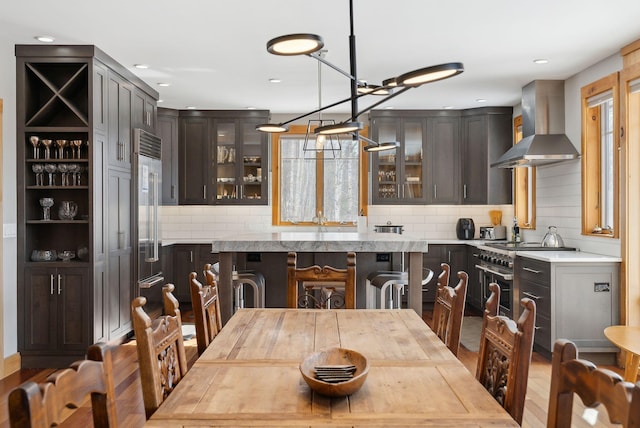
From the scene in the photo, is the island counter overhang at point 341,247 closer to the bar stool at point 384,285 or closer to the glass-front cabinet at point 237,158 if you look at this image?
the bar stool at point 384,285

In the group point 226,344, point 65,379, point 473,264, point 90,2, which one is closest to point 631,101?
point 473,264

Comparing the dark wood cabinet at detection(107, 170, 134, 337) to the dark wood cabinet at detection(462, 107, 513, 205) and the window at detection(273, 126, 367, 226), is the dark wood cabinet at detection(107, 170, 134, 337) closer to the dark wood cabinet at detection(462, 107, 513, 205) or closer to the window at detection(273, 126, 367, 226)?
the window at detection(273, 126, 367, 226)

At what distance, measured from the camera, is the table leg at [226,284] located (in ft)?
12.7

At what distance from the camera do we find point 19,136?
14.3ft

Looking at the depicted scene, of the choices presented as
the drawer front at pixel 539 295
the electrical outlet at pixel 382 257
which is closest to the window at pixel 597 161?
the drawer front at pixel 539 295

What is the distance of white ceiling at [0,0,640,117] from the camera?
358 cm

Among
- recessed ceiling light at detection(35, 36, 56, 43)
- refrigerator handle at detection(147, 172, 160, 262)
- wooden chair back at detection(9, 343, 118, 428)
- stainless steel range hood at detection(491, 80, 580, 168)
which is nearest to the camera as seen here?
wooden chair back at detection(9, 343, 118, 428)

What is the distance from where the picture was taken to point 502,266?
5426 millimetres

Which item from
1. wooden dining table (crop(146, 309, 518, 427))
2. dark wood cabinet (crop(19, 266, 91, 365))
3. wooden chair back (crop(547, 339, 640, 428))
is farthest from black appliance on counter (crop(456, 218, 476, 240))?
wooden chair back (crop(547, 339, 640, 428))

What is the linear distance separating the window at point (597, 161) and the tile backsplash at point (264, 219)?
233 cm

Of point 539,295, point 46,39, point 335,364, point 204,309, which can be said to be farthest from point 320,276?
point 46,39

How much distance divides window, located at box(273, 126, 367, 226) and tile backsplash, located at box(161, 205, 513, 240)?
0.21 metres

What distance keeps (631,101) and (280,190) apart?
4605mm

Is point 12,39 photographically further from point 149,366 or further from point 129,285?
point 149,366
